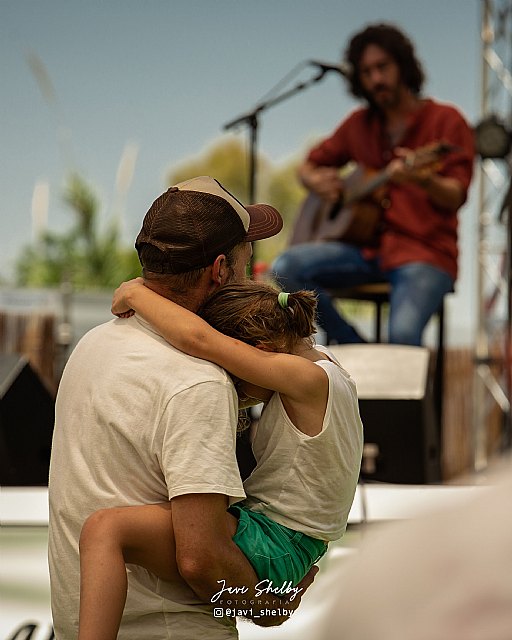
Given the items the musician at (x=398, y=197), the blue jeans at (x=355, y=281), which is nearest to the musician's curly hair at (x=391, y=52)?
the musician at (x=398, y=197)

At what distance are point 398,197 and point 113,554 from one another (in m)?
2.34

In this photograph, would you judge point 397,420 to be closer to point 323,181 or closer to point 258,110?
point 258,110

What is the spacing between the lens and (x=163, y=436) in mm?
1077

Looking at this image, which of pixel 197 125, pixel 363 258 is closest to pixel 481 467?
pixel 363 258

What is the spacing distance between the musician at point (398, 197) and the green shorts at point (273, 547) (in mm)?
1727

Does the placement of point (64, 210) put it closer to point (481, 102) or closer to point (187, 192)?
point (481, 102)

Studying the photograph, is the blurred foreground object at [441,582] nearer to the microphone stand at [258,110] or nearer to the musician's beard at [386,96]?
the microphone stand at [258,110]

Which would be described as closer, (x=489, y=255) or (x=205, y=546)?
(x=205, y=546)

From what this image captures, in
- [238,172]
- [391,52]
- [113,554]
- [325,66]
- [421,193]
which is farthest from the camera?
[238,172]

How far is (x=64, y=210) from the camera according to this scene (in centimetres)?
1408

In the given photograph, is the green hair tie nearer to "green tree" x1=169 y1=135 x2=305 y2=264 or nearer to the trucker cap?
the trucker cap

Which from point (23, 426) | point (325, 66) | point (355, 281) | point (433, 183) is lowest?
point (23, 426)

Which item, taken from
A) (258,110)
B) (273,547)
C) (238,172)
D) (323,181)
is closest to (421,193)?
(323,181)

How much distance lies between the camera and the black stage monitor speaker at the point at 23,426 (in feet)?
7.94
